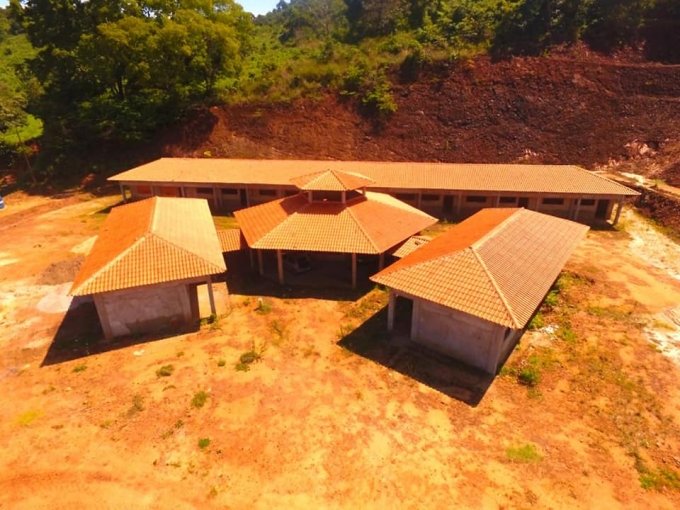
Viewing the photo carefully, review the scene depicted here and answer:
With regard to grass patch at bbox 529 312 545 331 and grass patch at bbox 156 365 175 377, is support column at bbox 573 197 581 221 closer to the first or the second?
grass patch at bbox 529 312 545 331

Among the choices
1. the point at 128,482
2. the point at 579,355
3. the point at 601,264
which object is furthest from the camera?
the point at 601,264

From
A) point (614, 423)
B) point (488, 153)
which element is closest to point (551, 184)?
point (488, 153)

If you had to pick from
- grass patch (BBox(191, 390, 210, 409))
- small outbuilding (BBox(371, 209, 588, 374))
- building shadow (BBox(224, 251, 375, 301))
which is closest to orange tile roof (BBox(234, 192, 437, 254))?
building shadow (BBox(224, 251, 375, 301))

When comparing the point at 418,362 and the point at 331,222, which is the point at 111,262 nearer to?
the point at 331,222

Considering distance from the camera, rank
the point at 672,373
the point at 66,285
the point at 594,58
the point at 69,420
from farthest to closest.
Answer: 1. the point at 594,58
2. the point at 66,285
3. the point at 672,373
4. the point at 69,420

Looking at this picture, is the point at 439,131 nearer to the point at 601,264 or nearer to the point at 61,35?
the point at 601,264

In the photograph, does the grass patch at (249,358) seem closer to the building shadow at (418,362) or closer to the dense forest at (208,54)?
the building shadow at (418,362)

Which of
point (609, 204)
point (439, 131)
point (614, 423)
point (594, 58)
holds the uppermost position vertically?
point (594, 58)

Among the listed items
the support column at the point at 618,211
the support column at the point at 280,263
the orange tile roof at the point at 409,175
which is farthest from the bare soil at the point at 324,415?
the orange tile roof at the point at 409,175

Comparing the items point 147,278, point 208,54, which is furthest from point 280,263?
point 208,54

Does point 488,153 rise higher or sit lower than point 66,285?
higher
